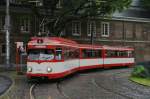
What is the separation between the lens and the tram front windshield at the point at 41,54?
28641 millimetres

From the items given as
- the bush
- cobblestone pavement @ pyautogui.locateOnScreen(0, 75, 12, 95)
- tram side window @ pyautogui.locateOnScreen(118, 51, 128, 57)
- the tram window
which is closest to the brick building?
tram side window @ pyautogui.locateOnScreen(118, 51, 128, 57)

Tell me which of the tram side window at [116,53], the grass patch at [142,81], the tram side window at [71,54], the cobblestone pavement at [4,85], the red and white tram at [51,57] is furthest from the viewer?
the tram side window at [116,53]

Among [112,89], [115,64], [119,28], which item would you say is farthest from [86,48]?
[119,28]

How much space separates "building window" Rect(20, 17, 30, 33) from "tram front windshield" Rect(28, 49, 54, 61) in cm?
2848

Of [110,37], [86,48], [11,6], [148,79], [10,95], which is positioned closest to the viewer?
[10,95]

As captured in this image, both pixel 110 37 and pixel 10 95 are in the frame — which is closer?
pixel 10 95

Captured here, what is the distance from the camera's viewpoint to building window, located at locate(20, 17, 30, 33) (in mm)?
57031

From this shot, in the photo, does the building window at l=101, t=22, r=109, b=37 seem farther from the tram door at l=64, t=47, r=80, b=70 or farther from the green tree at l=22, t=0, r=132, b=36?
the tram door at l=64, t=47, r=80, b=70

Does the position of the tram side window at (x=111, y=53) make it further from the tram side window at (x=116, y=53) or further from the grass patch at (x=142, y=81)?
the grass patch at (x=142, y=81)

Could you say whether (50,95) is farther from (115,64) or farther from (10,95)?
(115,64)

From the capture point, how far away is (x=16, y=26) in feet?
185

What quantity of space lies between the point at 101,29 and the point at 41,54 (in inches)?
1400

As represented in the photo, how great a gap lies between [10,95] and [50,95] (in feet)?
6.83

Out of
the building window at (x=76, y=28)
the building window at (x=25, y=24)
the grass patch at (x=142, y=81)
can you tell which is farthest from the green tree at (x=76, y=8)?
the grass patch at (x=142, y=81)
